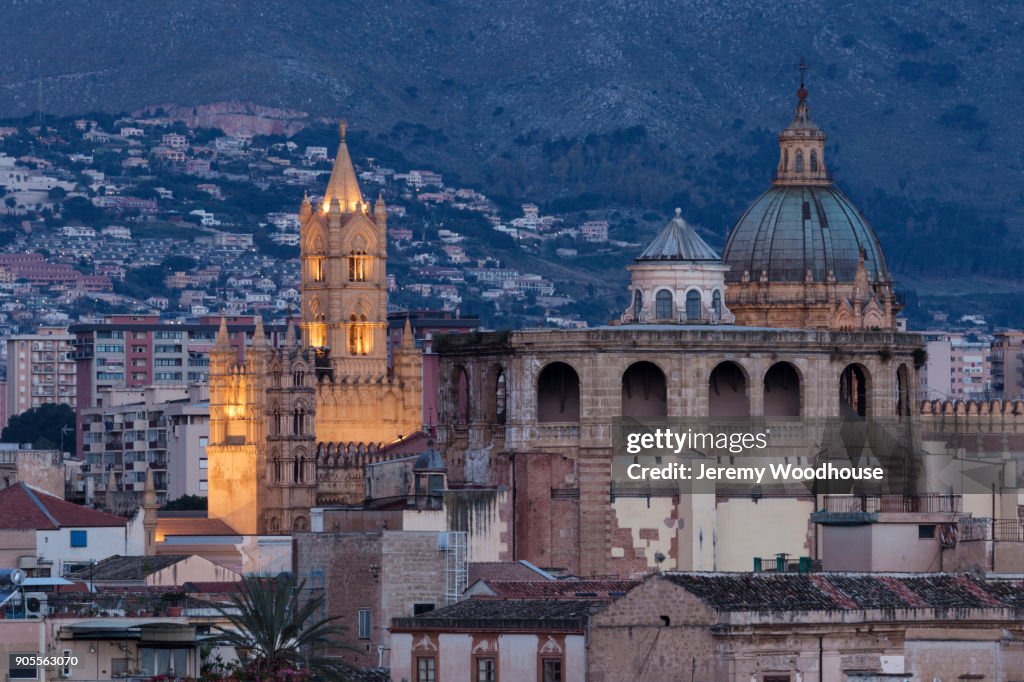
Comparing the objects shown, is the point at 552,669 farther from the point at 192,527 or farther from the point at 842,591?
the point at 192,527

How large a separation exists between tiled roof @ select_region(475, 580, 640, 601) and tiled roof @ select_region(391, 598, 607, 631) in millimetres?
2621

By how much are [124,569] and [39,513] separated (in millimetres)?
13796

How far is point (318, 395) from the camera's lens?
620 feet

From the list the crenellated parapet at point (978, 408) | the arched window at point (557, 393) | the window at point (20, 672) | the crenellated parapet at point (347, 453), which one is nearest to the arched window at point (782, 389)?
the arched window at point (557, 393)

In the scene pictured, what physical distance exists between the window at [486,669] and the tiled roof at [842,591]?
348 centimetres

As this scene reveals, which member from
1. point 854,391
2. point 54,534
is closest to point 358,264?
point 54,534

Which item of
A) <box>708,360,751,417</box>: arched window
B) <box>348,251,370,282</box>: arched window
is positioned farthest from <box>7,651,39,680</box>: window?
<box>348,251,370,282</box>: arched window

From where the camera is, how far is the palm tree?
70750mm

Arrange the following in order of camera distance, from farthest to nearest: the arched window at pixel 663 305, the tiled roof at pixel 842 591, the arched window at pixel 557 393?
the arched window at pixel 663 305 → the arched window at pixel 557 393 → the tiled roof at pixel 842 591

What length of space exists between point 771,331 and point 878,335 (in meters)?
3.59

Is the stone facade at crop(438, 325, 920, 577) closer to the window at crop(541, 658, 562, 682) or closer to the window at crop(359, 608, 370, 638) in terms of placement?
the window at crop(359, 608, 370, 638)

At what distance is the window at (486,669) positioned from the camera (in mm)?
69312

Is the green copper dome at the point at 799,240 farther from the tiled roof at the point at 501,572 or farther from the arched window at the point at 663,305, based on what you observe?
the tiled roof at the point at 501,572

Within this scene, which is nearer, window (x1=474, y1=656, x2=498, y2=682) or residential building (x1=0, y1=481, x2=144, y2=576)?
window (x1=474, y1=656, x2=498, y2=682)
